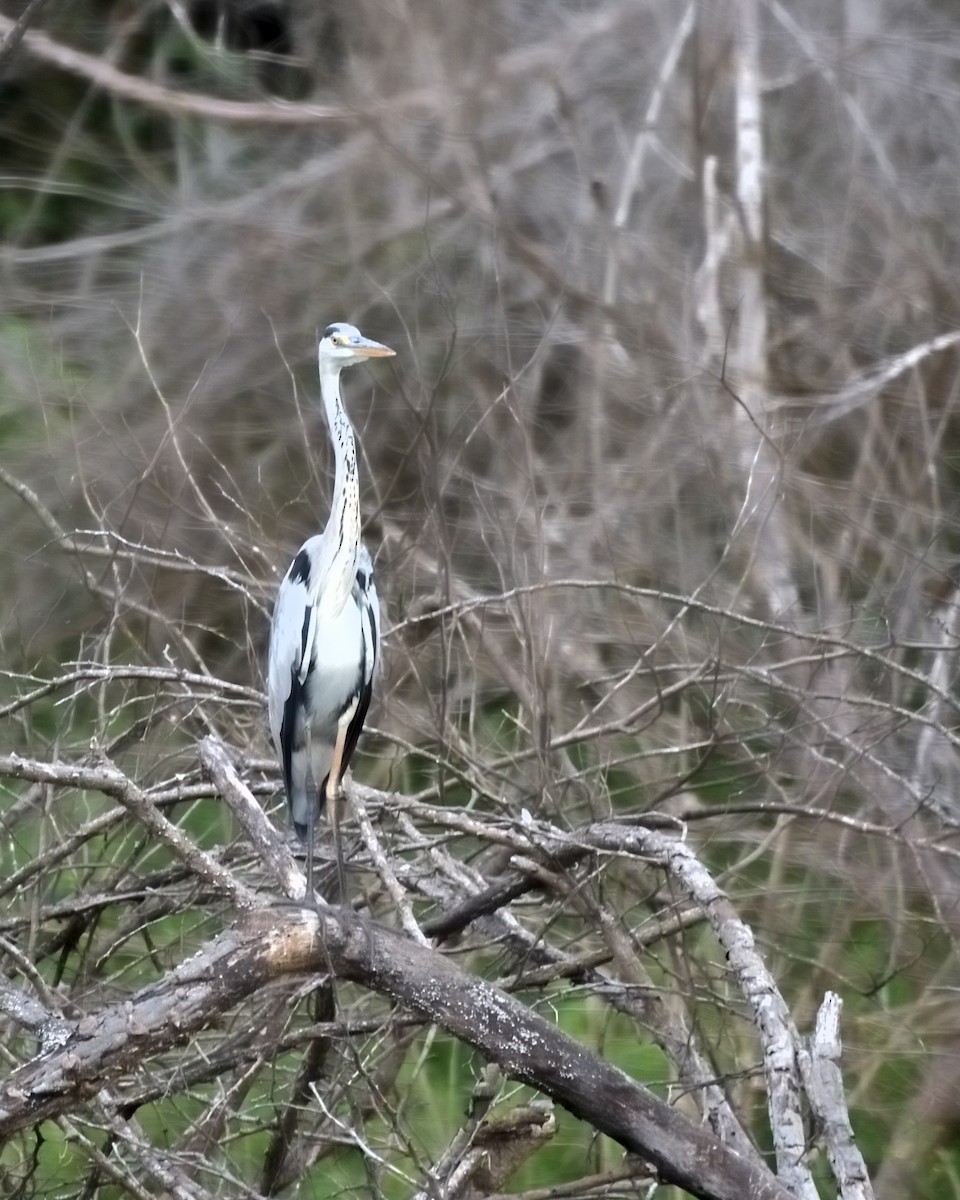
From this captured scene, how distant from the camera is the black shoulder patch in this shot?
349 centimetres

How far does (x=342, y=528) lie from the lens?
3.40 meters

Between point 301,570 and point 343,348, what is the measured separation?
50cm

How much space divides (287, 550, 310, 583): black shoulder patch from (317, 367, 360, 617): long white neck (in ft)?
0.23

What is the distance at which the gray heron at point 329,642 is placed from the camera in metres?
3.43

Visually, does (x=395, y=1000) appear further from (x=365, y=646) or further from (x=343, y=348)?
(x=343, y=348)

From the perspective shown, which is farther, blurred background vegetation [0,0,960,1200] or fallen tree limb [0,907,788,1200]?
blurred background vegetation [0,0,960,1200]

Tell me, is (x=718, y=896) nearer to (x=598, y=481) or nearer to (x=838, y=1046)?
(x=838, y=1046)

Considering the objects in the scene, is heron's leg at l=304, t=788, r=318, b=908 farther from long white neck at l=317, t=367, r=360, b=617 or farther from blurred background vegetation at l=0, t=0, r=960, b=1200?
long white neck at l=317, t=367, r=360, b=617

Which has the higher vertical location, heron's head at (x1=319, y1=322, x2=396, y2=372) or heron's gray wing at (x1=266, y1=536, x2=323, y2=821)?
heron's head at (x1=319, y1=322, x2=396, y2=372)

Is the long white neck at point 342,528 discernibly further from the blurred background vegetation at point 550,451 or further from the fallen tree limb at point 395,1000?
the fallen tree limb at point 395,1000

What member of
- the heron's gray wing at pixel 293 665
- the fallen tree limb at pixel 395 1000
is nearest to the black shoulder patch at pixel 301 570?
the heron's gray wing at pixel 293 665

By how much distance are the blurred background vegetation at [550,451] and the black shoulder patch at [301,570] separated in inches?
11.3

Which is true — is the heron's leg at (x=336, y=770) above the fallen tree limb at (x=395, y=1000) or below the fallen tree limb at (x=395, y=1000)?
below

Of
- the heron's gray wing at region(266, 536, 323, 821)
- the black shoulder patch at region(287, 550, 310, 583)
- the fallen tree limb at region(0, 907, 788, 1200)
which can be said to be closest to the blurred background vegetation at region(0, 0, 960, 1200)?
the heron's gray wing at region(266, 536, 323, 821)
